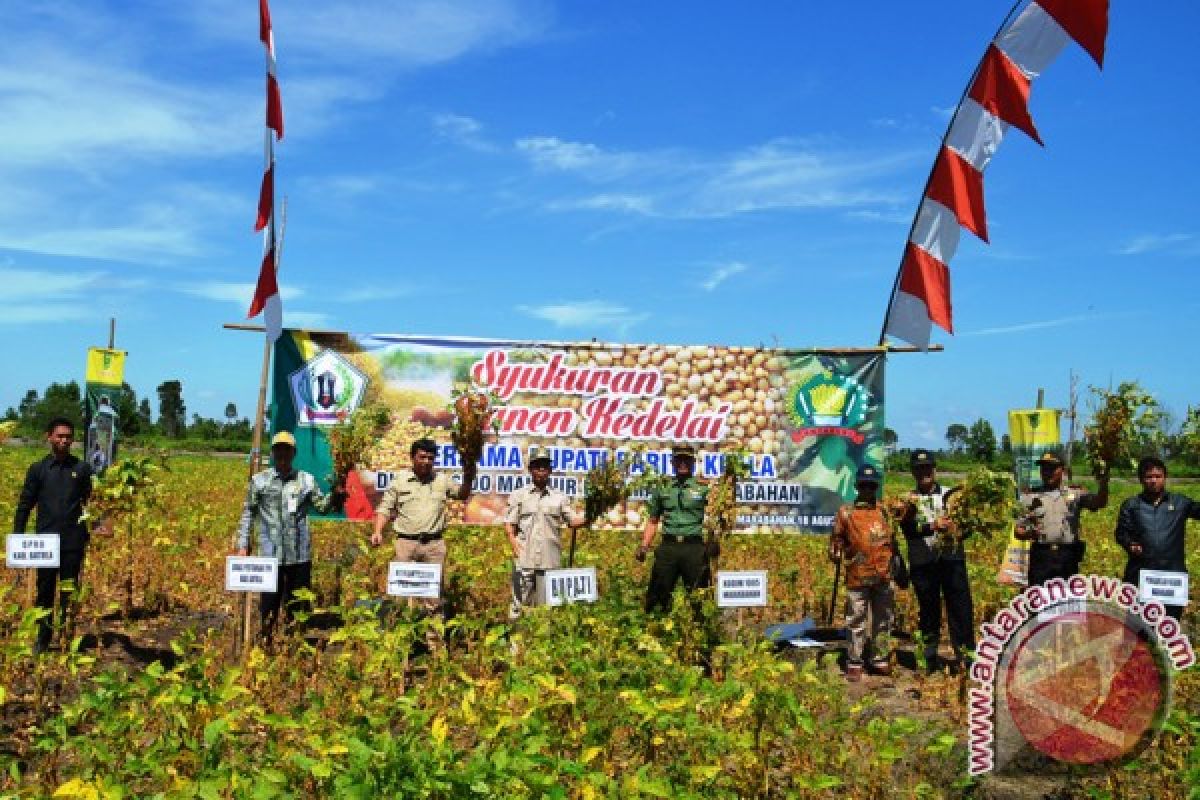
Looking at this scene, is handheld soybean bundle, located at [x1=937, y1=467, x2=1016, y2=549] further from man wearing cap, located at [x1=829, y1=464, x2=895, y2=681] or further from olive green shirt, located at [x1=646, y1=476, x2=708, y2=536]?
olive green shirt, located at [x1=646, y1=476, x2=708, y2=536]

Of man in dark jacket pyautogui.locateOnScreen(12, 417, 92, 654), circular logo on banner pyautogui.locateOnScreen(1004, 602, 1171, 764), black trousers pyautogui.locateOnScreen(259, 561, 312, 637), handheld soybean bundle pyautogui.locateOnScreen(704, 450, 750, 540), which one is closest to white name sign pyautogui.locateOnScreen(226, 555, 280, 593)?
black trousers pyautogui.locateOnScreen(259, 561, 312, 637)

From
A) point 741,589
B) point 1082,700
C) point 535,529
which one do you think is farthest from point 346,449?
point 1082,700

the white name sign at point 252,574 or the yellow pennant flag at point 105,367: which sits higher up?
the yellow pennant flag at point 105,367

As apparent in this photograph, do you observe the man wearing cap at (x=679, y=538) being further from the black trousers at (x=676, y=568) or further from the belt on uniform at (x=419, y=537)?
the belt on uniform at (x=419, y=537)

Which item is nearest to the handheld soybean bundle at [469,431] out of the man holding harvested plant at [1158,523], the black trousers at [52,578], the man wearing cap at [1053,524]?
the black trousers at [52,578]

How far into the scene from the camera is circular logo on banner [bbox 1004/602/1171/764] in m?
5.14

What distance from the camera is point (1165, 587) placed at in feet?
22.9

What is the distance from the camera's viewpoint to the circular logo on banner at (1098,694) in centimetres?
514

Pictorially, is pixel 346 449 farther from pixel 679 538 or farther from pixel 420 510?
pixel 679 538

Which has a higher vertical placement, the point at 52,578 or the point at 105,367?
the point at 105,367

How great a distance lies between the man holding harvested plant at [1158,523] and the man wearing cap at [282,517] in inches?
237

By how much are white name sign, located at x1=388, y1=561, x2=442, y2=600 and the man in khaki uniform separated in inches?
22.9

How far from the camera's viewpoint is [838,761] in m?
4.41

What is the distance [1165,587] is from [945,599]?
152 centimetres
